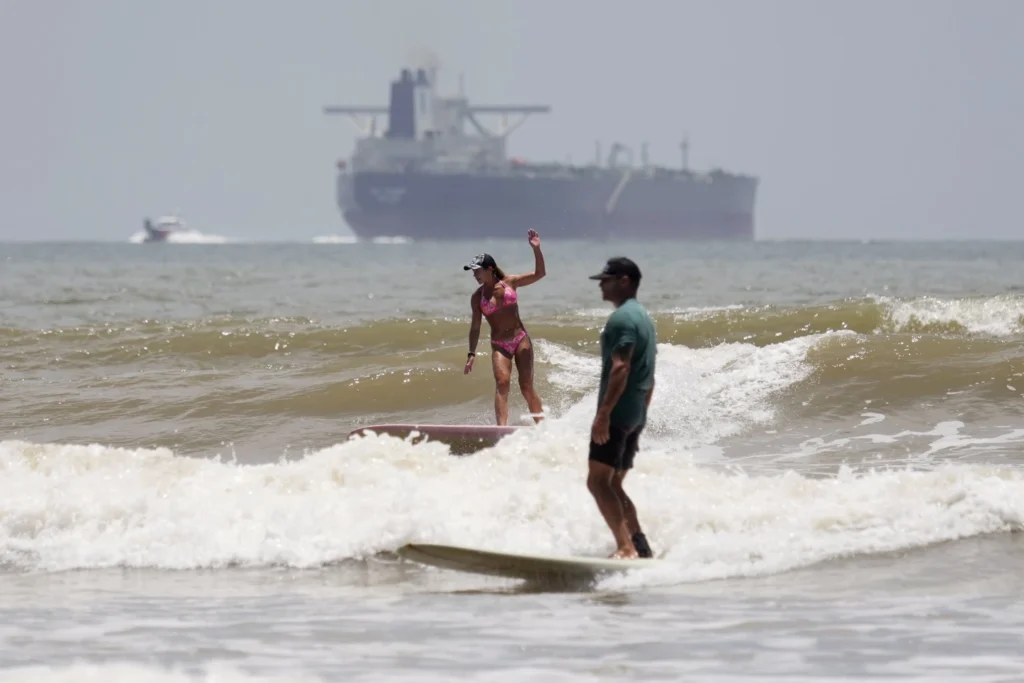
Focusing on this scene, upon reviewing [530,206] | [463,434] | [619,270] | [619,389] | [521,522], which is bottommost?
[521,522]

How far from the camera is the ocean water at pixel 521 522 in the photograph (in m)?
6.23

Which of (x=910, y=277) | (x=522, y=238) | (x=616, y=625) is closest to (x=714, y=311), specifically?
(x=616, y=625)

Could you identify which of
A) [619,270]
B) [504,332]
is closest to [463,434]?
[504,332]

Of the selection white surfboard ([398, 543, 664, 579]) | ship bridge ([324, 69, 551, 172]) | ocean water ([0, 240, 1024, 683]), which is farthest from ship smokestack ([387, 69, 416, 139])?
white surfboard ([398, 543, 664, 579])

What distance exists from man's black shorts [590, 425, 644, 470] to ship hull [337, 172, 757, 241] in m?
154

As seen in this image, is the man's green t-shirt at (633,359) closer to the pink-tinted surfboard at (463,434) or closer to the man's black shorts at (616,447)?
the man's black shorts at (616,447)

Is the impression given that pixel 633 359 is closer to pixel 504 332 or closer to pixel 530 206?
pixel 504 332

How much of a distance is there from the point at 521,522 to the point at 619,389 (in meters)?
1.88

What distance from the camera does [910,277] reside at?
49.5 m

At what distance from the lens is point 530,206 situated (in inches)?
6501

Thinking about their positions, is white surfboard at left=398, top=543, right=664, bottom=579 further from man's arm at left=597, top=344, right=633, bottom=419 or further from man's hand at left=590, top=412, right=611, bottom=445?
man's arm at left=597, top=344, right=633, bottom=419

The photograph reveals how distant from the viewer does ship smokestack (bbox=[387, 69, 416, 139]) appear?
182750 millimetres

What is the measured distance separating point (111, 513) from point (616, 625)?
164 inches

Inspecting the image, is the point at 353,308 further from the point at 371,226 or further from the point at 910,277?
the point at 371,226
